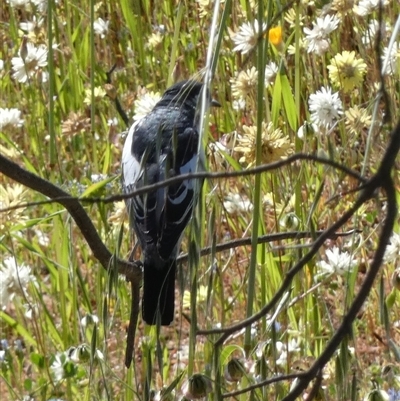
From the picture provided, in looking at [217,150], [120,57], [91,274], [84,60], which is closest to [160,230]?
[217,150]

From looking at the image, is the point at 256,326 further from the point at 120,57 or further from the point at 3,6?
the point at 3,6

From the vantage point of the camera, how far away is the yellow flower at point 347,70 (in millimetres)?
2377

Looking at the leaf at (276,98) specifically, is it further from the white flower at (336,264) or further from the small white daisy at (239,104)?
the white flower at (336,264)

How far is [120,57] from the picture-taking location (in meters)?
4.05

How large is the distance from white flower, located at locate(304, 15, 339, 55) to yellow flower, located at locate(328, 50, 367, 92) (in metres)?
0.14

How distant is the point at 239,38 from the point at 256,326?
78 centimetres

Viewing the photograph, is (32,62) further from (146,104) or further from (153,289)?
(153,289)

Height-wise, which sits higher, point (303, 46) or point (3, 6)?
point (3, 6)

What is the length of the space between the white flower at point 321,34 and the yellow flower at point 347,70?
0.46 ft

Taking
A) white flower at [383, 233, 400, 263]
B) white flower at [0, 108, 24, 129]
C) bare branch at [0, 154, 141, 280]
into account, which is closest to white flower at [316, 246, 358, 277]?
white flower at [383, 233, 400, 263]

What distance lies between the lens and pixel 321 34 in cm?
255

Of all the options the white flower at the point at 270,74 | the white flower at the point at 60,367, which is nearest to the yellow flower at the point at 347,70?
the white flower at the point at 270,74

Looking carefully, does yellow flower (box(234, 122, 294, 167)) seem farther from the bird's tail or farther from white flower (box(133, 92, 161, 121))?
white flower (box(133, 92, 161, 121))

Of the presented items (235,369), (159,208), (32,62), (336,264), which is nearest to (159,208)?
(159,208)
